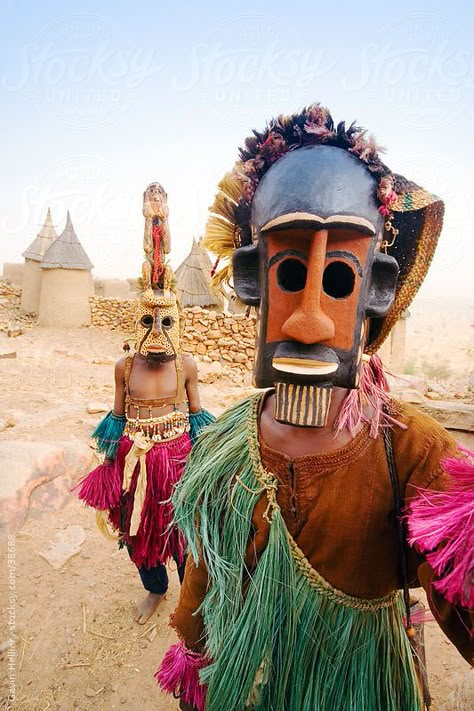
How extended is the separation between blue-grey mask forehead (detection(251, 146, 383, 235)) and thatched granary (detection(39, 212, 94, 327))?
534 inches

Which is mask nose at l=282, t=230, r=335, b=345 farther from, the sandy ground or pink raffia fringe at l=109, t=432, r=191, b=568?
the sandy ground

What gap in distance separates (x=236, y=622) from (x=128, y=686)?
69.8 inches

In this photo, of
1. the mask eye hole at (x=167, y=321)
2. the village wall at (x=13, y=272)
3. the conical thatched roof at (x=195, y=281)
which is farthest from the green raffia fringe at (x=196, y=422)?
the village wall at (x=13, y=272)

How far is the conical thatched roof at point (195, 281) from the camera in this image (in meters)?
13.1

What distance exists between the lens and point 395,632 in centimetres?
121

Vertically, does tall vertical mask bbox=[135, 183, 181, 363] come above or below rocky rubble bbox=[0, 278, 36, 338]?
above

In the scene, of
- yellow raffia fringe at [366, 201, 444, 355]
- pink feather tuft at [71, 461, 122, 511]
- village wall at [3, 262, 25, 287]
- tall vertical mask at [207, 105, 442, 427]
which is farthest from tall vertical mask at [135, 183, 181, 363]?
village wall at [3, 262, 25, 287]

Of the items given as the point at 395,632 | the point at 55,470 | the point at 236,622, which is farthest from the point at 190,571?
the point at 55,470

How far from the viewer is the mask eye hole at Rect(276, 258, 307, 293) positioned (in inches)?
40.1

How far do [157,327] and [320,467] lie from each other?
1.74m

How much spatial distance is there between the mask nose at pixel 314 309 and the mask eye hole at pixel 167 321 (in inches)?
71.8

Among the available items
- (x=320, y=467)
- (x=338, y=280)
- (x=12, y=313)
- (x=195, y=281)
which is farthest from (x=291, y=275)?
(x=12, y=313)

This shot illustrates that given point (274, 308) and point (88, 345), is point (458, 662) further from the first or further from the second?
point (88, 345)

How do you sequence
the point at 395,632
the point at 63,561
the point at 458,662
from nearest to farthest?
1. the point at 395,632
2. the point at 458,662
3. the point at 63,561
